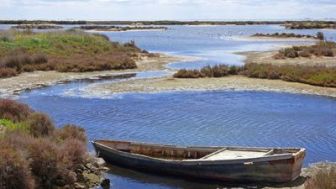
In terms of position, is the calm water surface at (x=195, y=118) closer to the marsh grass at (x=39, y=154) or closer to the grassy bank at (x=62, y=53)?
the marsh grass at (x=39, y=154)

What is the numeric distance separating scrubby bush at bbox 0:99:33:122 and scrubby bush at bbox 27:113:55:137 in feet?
3.64

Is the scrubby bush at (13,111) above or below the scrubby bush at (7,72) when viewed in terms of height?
above

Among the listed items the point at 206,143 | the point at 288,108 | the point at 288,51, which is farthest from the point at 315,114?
the point at 288,51

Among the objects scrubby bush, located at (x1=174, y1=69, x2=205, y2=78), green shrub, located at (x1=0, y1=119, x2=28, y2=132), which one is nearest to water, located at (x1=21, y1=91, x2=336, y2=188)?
green shrub, located at (x1=0, y1=119, x2=28, y2=132)

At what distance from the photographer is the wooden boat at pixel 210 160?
17.2 m

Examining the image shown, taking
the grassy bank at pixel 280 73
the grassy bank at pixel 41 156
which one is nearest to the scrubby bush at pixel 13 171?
the grassy bank at pixel 41 156

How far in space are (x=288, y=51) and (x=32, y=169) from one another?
153 ft

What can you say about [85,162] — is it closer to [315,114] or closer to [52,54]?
[315,114]

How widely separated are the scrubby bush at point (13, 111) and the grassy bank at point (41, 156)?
0.11 feet

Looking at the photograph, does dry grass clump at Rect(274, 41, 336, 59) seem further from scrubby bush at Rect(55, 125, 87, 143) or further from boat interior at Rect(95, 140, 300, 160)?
scrubby bush at Rect(55, 125, 87, 143)

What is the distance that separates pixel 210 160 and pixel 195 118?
34.5ft

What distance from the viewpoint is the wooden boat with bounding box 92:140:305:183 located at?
679 inches

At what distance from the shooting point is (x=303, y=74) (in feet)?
139

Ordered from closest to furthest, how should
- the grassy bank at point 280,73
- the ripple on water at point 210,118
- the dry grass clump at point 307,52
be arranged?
the ripple on water at point 210,118, the grassy bank at point 280,73, the dry grass clump at point 307,52
